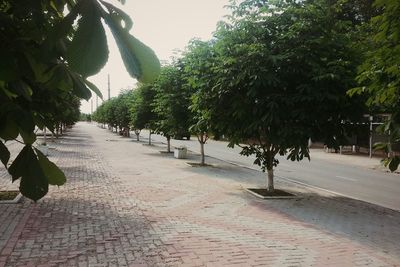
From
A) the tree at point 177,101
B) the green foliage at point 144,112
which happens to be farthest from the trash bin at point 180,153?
the green foliage at point 144,112

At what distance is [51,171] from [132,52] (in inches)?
21.0

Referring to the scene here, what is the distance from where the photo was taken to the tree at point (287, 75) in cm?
1032

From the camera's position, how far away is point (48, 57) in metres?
1.06

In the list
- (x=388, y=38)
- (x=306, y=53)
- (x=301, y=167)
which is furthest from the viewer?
(x=301, y=167)

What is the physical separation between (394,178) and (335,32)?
32.0 feet

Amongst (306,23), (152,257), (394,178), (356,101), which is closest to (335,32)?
(306,23)

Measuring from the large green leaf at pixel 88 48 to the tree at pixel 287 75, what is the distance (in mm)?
9302

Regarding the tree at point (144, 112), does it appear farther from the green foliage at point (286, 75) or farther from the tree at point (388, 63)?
the tree at point (388, 63)

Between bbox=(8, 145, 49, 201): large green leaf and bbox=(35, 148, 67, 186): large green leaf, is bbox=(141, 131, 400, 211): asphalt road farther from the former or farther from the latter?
bbox=(8, 145, 49, 201): large green leaf

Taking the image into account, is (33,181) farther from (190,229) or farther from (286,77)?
(286,77)

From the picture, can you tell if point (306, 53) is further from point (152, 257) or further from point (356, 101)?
point (152, 257)

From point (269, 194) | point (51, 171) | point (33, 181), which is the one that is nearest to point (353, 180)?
point (269, 194)

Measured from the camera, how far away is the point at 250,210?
9.93m

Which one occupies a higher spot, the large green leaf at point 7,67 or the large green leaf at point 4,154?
the large green leaf at point 7,67
